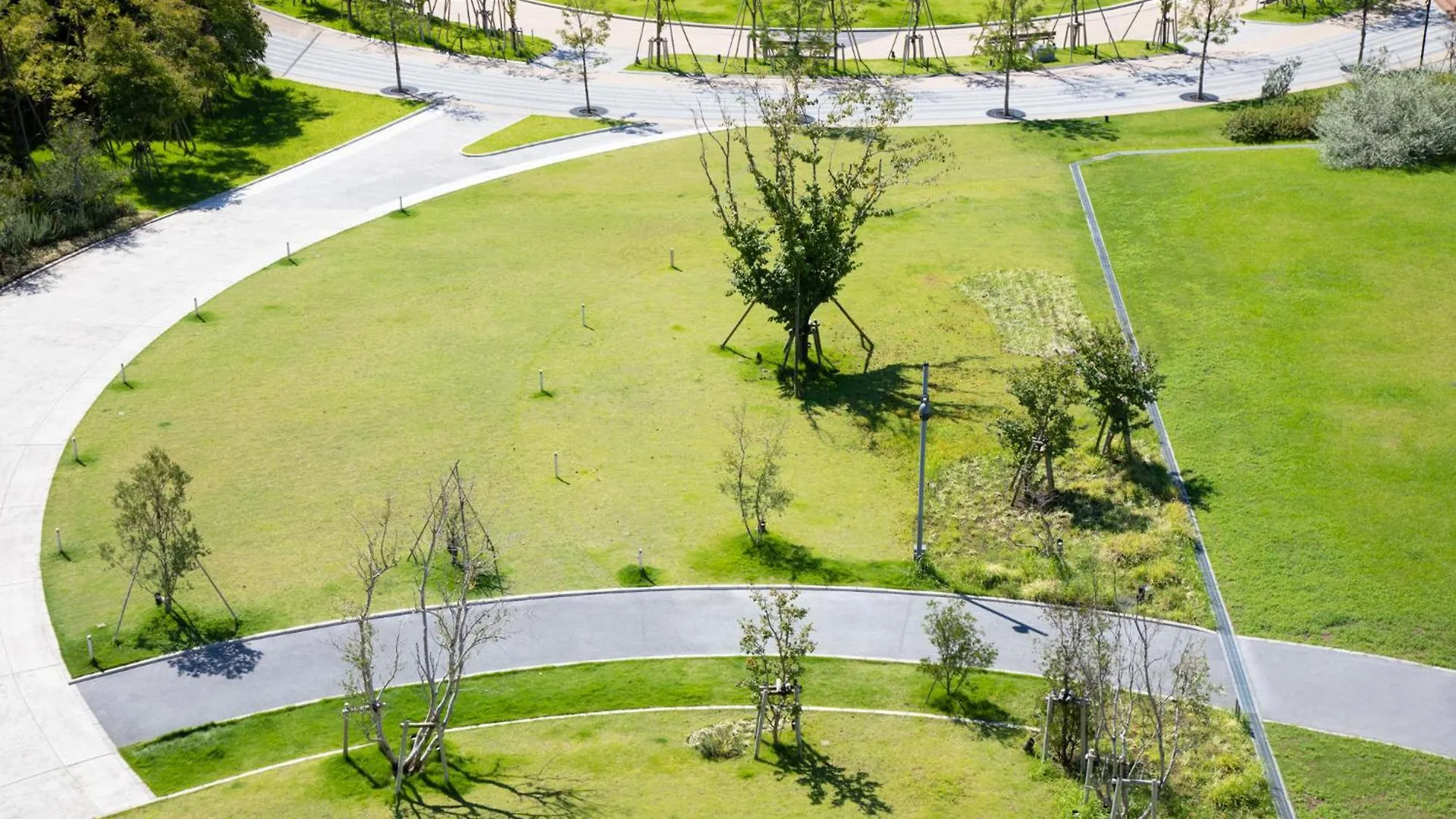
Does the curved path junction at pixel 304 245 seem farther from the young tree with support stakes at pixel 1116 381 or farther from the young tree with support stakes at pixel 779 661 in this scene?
the young tree with support stakes at pixel 1116 381

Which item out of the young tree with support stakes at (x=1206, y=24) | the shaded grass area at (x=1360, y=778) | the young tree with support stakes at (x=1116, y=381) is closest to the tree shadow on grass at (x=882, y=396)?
the young tree with support stakes at (x=1116, y=381)

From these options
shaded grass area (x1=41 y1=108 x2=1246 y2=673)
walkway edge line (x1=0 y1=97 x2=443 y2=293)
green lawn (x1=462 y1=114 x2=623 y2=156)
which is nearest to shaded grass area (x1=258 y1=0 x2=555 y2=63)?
walkway edge line (x1=0 y1=97 x2=443 y2=293)

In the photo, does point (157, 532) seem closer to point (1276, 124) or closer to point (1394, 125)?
point (1394, 125)

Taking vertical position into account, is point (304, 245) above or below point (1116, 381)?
above

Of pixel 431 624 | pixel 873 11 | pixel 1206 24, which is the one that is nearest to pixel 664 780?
pixel 431 624

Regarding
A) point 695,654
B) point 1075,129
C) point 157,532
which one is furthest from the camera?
point 1075,129

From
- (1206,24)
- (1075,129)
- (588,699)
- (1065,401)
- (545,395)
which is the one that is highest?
(1206,24)

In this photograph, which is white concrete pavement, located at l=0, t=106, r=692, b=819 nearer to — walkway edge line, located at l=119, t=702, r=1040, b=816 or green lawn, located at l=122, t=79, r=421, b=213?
green lawn, located at l=122, t=79, r=421, b=213
